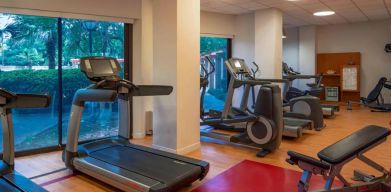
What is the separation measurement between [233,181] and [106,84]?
5.72 feet

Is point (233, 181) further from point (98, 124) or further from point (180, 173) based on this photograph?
point (98, 124)

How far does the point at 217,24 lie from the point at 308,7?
2051mm

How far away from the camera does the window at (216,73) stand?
7.62 m

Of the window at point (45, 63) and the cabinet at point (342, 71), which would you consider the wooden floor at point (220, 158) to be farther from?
the cabinet at point (342, 71)

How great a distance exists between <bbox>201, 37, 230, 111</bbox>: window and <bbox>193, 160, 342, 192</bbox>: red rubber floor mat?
13.2ft

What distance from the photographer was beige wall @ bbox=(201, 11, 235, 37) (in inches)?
272

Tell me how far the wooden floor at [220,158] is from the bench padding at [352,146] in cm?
74

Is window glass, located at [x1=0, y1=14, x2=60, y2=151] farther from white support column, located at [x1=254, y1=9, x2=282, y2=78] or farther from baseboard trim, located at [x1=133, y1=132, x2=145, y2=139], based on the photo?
white support column, located at [x1=254, y1=9, x2=282, y2=78]

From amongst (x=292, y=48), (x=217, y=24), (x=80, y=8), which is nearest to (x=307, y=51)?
(x=292, y=48)

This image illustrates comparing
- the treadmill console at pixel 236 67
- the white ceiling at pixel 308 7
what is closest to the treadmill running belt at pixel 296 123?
the treadmill console at pixel 236 67

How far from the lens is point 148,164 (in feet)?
10.3

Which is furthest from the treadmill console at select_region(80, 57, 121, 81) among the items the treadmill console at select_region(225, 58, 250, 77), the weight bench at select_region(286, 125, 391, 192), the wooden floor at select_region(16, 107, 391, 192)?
the weight bench at select_region(286, 125, 391, 192)

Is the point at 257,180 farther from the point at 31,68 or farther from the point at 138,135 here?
the point at 31,68

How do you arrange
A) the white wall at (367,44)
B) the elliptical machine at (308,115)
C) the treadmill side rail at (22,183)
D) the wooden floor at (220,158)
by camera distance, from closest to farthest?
the treadmill side rail at (22,183) < the wooden floor at (220,158) < the elliptical machine at (308,115) < the white wall at (367,44)
